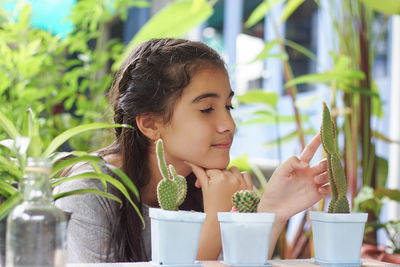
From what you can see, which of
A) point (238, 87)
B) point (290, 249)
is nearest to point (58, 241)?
point (290, 249)

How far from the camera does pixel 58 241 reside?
68 centimetres

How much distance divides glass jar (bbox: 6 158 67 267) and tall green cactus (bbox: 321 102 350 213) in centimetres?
44

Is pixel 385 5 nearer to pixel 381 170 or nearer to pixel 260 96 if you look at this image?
pixel 260 96

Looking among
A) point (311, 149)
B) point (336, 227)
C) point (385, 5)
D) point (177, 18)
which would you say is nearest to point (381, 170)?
point (385, 5)

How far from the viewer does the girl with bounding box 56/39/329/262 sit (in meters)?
1.11

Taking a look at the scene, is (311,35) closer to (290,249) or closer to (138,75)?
(290,249)

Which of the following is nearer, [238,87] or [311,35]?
[311,35]

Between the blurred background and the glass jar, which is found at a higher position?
the blurred background

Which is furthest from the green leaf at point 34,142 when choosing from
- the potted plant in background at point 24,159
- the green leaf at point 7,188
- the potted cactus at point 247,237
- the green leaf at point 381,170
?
the green leaf at point 381,170

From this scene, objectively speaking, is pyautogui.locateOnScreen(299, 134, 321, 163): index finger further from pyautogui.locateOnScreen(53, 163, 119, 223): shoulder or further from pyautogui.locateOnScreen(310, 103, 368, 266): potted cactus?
pyautogui.locateOnScreen(53, 163, 119, 223): shoulder

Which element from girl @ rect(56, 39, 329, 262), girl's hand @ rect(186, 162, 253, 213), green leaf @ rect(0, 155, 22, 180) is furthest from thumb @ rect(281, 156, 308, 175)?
green leaf @ rect(0, 155, 22, 180)

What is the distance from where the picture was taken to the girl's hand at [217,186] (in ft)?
3.76

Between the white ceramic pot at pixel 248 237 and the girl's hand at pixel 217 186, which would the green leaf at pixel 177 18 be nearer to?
the girl's hand at pixel 217 186

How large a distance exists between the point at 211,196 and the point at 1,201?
0.46m
